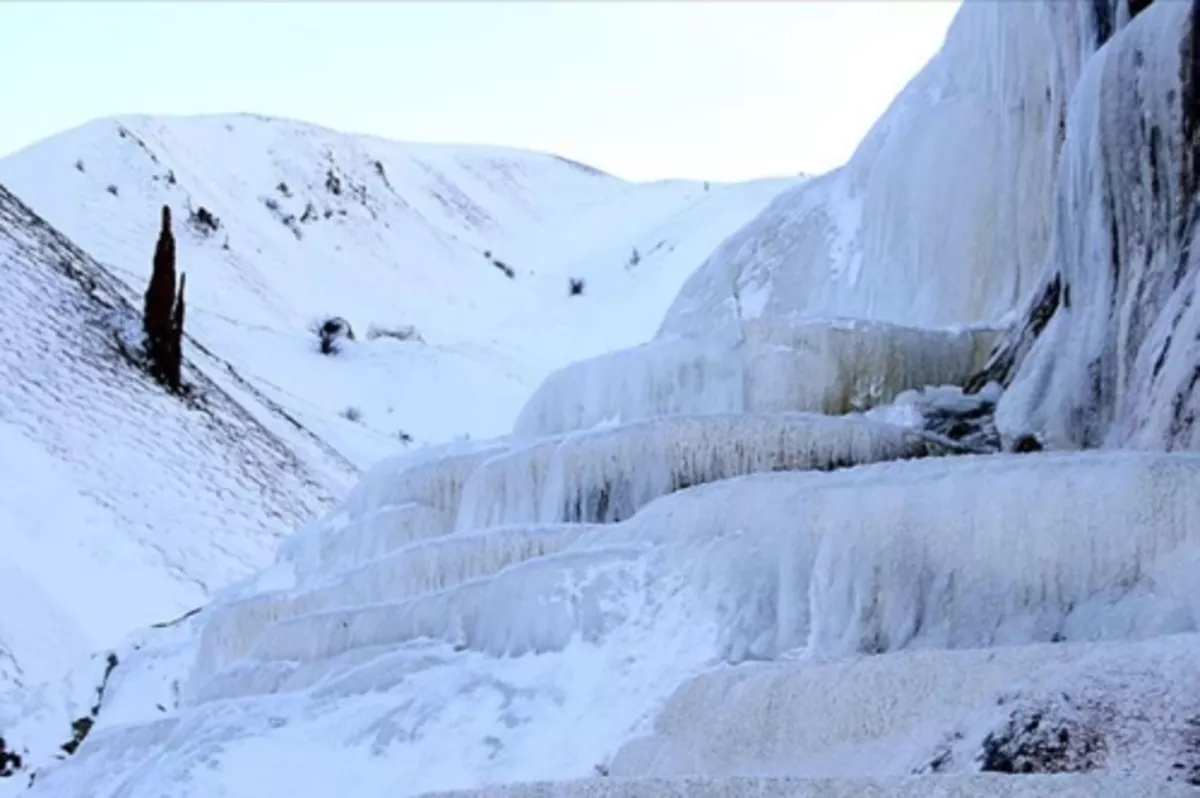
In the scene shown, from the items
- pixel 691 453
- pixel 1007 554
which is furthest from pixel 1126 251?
pixel 1007 554

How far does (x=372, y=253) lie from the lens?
44812 mm

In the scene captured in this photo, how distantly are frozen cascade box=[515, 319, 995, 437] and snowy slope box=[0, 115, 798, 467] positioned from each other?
54.1ft

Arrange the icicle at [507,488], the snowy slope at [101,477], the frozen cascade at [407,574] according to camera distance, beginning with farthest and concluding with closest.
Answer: the snowy slope at [101,477], the icicle at [507,488], the frozen cascade at [407,574]

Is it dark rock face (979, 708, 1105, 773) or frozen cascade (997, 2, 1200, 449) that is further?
frozen cascade (997, 2, 1200, 449)

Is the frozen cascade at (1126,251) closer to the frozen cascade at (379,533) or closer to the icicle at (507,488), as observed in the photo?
the icicle at (507,488)

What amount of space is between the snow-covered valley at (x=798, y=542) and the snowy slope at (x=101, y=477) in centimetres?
8

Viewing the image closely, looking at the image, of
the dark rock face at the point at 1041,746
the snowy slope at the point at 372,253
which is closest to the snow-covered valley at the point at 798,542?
the dark rock face at the point at 1041,746

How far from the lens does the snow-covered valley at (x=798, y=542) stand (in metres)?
4.75

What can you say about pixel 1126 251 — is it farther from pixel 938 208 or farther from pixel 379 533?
pixel 938 208

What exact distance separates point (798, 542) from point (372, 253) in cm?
3898

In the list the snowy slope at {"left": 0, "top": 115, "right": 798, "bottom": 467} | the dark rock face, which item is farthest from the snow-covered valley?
the snowy slope at {"left": 0, "top": 115, "right": 798, "bottom": 467}

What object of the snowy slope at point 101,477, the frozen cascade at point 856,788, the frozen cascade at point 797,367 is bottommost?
the snowy slope at point 101,477

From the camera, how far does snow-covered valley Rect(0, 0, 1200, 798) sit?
4746 mm

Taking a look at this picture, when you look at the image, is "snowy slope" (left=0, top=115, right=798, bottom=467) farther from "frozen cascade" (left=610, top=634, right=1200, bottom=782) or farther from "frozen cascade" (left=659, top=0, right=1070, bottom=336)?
"frozen cascade" (left=610, top=634, right=1200, bottom=782)
